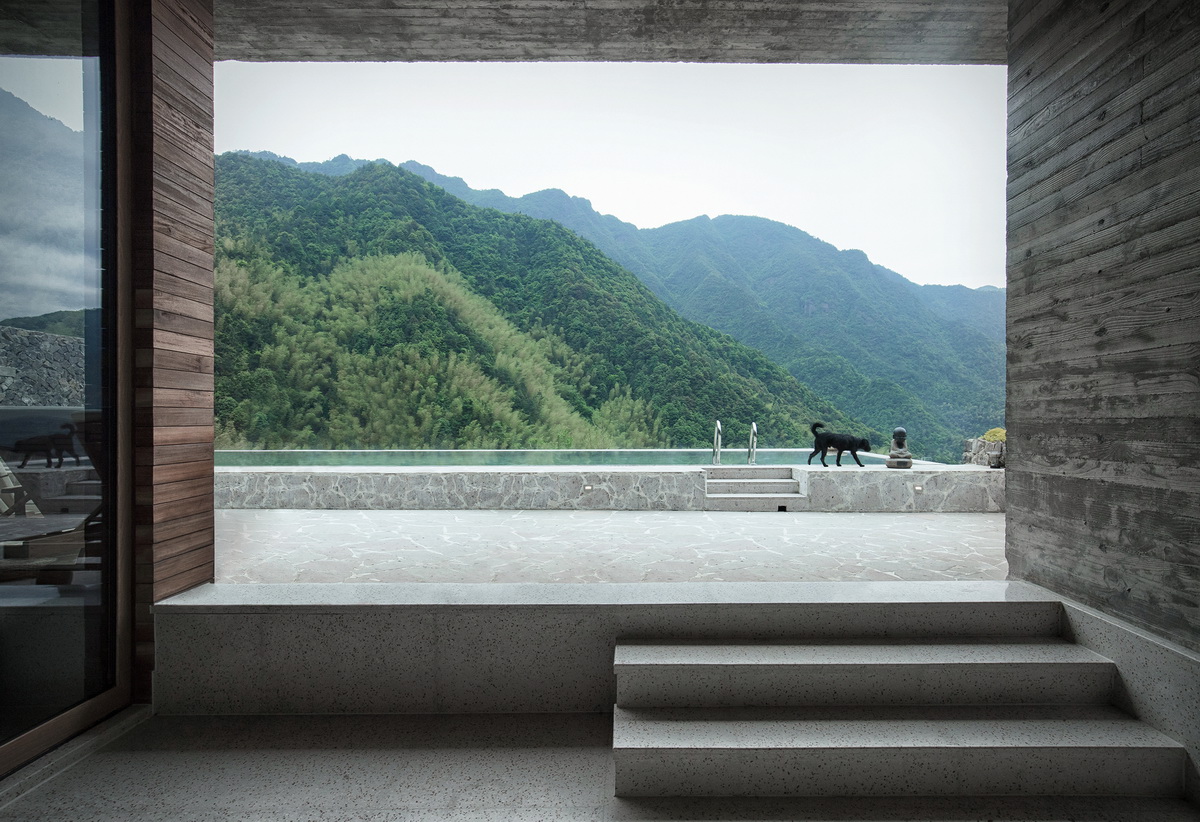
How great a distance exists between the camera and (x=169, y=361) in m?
2.73

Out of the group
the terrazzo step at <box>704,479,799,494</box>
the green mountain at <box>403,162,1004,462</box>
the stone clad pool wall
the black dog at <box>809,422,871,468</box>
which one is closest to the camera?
the stone clad pool wall

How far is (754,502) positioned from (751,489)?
0.45m

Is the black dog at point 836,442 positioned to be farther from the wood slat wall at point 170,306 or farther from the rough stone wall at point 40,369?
the rough stone wall at point 40,369

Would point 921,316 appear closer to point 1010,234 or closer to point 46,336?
point 1010,234

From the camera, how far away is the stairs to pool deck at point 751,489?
632cm

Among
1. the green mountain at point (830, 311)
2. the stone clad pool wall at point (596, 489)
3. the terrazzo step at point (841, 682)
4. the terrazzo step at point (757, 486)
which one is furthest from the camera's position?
the green mountain at point (830, 311)

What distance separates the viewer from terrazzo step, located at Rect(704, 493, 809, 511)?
20.7 ft

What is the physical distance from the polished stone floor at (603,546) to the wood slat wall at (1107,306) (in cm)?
94

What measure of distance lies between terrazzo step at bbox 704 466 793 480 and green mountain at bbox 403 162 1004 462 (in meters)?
16.8

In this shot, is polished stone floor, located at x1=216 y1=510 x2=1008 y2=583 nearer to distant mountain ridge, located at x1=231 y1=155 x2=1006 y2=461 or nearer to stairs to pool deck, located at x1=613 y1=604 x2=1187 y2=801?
stairs to pool deck, located at x1=613 y1=604 x2=1187 y2=801

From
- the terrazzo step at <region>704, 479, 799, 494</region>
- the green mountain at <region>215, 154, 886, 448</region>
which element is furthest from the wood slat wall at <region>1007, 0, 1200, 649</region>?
the green mountain at <region>215, 154, 886, 448</region>

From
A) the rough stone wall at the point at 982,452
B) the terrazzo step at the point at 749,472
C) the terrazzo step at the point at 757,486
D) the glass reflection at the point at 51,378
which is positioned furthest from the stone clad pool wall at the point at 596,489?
the glass reflection at the point at 51,378

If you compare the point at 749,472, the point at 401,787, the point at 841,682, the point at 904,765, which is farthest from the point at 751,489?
the point at 401,787

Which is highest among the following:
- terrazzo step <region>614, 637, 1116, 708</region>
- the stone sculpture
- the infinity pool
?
the stone sculpture
